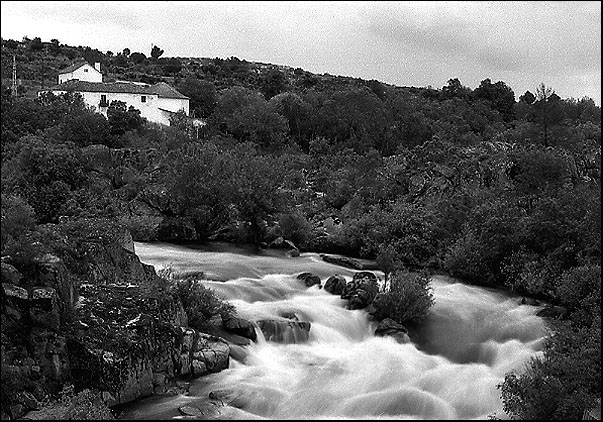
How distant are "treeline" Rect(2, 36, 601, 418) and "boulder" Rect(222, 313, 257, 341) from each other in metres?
5.45

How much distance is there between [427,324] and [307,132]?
36.8 m

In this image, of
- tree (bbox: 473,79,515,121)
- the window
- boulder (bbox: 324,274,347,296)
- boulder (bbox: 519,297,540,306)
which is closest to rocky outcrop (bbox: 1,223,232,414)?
boulder (bbox: 324,274,347,296)

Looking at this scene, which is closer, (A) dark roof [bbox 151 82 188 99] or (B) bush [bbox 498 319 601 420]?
(B) bush [bbox 498 319 601 420]

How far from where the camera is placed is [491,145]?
120ft

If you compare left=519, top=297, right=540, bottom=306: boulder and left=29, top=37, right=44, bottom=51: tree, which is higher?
left=29, top=37, right=44, bottom=51: tree

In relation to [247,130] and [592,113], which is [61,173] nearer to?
[247,130]

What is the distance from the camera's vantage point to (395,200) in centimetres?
3466

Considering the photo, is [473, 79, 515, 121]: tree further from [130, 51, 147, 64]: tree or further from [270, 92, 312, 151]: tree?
[130, 51, 147, 64]: tree

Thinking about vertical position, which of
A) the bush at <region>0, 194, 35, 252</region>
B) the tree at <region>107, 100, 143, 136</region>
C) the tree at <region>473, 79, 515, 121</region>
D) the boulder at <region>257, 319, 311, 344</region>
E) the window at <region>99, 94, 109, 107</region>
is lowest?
the boulder at <region>257, 319, 311, 344</region>

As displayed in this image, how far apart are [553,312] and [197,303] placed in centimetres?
1025

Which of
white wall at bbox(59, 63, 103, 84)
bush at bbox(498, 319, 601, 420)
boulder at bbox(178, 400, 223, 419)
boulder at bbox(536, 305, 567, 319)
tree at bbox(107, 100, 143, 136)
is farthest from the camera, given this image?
white wall at bbox(59, 63, 103, 84)

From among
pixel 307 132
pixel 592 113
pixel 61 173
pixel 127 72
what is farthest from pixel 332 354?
pixel 127 72

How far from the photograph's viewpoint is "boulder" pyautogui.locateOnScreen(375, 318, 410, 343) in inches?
754

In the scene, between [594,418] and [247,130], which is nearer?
[594,418]
